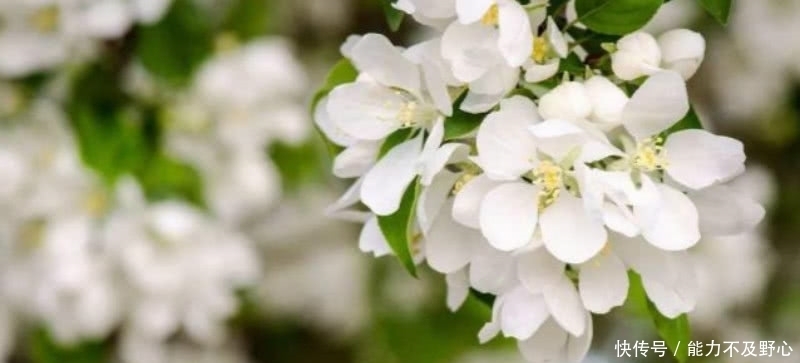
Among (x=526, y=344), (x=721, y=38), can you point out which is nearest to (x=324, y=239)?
(x=721, y=38)

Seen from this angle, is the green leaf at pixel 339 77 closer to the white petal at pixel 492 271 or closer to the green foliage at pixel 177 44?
the white petal at pixel 492 271

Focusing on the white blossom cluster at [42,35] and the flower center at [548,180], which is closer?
the flower center at [548,180]

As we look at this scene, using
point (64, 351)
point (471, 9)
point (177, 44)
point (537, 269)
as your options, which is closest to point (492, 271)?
point (537, 269)

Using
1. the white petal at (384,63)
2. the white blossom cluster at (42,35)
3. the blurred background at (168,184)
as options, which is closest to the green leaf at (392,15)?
the white petal at (384,63)

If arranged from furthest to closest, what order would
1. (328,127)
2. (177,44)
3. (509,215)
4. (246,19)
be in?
(246,19) < (177,44) < (328,127) < (509,215)

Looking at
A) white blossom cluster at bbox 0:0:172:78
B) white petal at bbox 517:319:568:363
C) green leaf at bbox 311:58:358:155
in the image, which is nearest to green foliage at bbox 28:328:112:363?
white blossom cluster at bbox 0:0:172:78

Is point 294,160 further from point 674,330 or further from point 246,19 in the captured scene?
point 674,330

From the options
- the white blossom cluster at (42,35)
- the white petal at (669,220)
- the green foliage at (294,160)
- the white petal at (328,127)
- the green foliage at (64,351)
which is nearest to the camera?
the white petal at (669,220)
